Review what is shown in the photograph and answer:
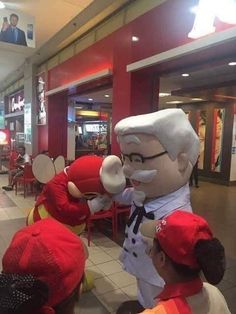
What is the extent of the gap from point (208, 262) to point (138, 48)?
128 inches

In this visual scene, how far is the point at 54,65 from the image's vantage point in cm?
687

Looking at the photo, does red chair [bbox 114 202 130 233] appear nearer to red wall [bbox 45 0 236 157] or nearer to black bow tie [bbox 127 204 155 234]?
red wall [bbox 45 0 236 157]

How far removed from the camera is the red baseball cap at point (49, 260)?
93 cm

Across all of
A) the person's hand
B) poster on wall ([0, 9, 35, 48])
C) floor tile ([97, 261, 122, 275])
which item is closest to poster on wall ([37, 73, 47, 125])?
poster on wall ([0, 9, 35, 48])

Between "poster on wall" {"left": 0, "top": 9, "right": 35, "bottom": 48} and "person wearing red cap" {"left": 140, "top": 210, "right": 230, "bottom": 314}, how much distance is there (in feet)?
12.2

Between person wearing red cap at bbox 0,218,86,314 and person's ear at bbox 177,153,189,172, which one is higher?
person's ear at bbox 177,153,189,172

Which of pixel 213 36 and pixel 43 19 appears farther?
pixel 43 19

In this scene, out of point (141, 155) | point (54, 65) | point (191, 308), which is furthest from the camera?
point (54, 65)

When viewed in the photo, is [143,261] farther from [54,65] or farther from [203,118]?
[203,118]

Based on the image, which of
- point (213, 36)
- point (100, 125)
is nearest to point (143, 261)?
point (213, 36)

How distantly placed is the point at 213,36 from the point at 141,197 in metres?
1.62

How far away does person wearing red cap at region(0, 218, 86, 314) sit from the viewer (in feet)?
2.65

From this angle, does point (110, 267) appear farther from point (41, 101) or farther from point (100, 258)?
point (41, 101)

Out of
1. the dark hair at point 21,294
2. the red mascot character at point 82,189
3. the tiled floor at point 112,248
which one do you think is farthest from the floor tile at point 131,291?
the dark hair at point 21,294
